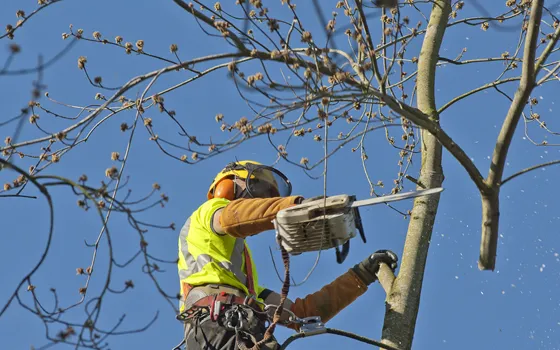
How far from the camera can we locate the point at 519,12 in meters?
6.76

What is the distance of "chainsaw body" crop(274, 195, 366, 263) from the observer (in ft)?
16.4

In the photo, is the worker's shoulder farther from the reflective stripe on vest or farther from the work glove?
the work glove

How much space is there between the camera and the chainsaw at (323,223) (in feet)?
16.4

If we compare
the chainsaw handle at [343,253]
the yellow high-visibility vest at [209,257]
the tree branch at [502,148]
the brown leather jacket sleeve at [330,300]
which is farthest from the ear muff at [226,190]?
the tree branch at [502,148]

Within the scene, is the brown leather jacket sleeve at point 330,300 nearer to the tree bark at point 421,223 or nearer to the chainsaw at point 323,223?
the tree bark at point 421,223

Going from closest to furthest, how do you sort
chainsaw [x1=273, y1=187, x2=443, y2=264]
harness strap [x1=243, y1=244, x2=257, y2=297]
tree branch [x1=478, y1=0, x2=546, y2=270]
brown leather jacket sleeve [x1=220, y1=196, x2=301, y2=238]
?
tree branch [x1=478, y1=0, x2=546, y2=270] < chainsaw [x1=273, y1=187, x2=443, y2=264] < brown leather jacket sleeve [x1=220, y1=196, x2=301, y2=238] < harness strap [x1=243, y1=244, x2=257, y2=297]

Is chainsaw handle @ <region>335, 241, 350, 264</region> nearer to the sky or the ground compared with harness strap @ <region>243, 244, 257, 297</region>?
nearer to the ground

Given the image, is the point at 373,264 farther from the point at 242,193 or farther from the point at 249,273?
the point at 242,193

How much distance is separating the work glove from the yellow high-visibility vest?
0.62 m

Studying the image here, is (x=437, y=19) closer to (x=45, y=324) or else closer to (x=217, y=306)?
(x=217, y=306)

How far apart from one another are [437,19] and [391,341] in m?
2.09

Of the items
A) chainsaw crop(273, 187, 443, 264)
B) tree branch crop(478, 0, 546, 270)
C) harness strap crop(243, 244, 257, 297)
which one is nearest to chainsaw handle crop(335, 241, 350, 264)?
chainsaw crop(273, 187, 443, 264)

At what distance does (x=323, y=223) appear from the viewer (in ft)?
16.5

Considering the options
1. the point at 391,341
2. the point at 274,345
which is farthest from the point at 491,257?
the point at 274,345
